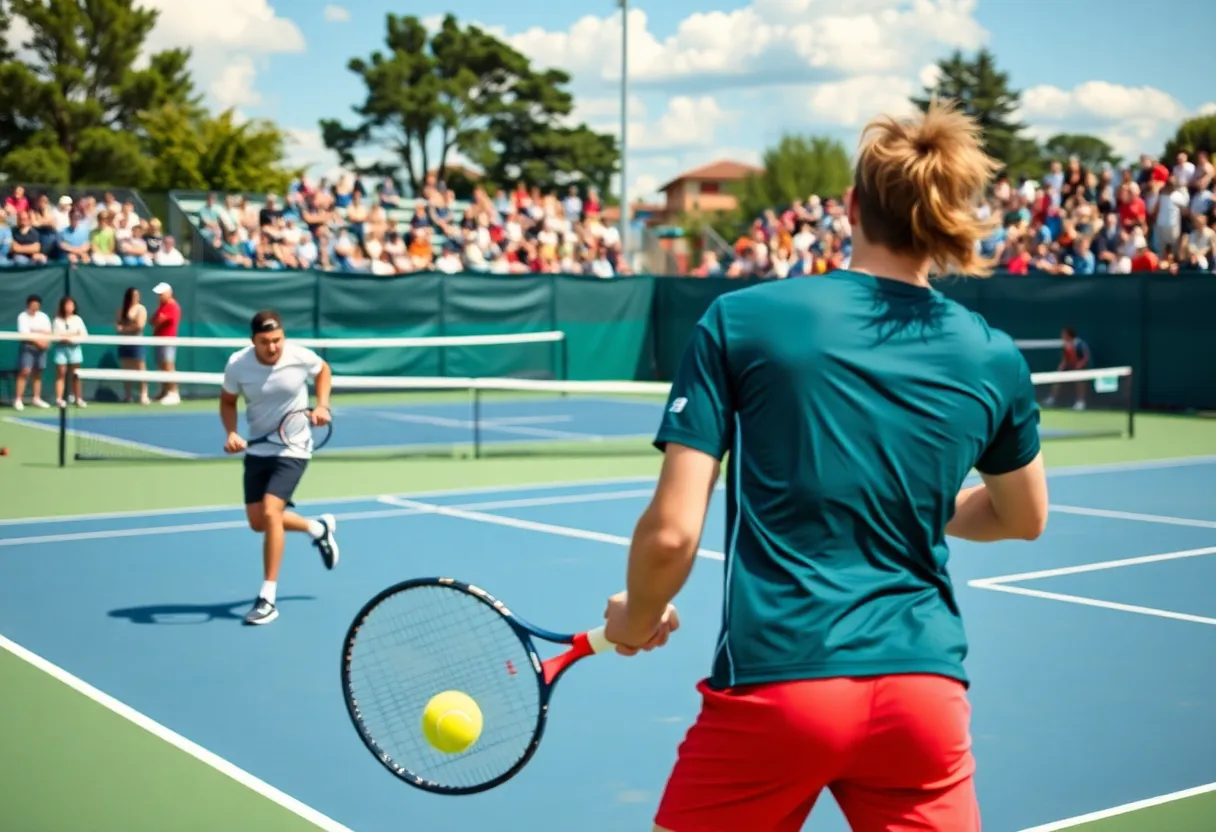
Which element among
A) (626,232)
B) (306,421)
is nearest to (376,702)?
(306,421)

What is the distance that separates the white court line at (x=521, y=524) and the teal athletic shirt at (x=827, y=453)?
742cm

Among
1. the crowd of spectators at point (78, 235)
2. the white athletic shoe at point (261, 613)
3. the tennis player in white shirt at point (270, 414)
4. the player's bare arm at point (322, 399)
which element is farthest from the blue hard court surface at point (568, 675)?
the crowd of spectators at point (78, 235)

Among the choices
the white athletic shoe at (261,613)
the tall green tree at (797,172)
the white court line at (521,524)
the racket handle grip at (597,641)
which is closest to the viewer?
the racket handle grip at (597,641)

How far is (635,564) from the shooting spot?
2562 mm

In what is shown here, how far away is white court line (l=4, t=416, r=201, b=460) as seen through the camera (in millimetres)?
16250

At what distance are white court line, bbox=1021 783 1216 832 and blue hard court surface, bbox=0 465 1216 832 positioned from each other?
0.05m

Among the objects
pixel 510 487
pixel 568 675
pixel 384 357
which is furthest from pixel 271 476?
pixel 384 357

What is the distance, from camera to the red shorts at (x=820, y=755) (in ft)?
8.32

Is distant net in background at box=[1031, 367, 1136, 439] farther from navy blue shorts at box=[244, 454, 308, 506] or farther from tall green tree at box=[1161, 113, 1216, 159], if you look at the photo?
tall green tree at box=[1161, 113, 1216, 159]

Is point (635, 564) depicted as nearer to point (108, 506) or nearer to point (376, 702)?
point (376, 702)

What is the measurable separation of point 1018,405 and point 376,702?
5.73 ft

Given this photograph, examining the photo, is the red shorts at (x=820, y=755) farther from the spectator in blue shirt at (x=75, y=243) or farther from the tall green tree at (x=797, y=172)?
the tall green tree at (x=797, y=172)

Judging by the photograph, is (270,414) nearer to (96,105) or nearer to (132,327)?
(132,327)

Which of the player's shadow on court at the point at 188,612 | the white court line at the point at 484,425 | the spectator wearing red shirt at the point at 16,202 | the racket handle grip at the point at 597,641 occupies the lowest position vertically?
the white court line at the point at 484,425
